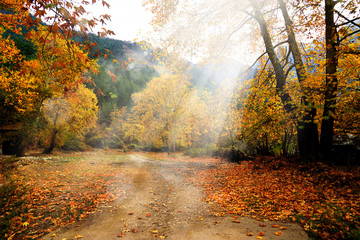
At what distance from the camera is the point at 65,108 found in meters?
19.2

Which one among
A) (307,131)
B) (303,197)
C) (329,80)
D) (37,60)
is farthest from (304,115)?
(37,60)

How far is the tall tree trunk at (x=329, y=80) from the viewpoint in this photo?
606cm

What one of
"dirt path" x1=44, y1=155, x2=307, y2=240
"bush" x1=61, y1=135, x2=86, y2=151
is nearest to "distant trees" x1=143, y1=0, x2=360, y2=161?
"dirt path" x1=44, y1=155, x2=307, y2=240

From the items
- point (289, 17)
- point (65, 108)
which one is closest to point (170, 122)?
point (65, 108)

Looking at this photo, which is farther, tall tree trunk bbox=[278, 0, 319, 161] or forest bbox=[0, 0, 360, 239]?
tall tree trunk bbox=[278, 0, 319, 161]

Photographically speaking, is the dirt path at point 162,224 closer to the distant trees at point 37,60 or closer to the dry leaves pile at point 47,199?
Result: the dry leaves pile at point 47,199

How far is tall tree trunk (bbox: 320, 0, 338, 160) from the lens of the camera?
6.06 m

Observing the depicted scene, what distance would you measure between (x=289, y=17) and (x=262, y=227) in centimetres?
914

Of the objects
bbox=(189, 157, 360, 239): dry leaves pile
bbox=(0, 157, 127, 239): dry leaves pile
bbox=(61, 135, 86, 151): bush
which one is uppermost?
bbox=(189, 157, 360, 239): dry leaves pile

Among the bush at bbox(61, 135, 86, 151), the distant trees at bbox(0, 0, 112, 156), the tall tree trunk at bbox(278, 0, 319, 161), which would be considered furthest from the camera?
the bush at bbox(61, 135, 86, 151)

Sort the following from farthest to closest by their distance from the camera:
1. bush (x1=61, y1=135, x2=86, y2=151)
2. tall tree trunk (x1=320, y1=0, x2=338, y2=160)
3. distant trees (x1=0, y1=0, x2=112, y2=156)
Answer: bush (x1=61, y1=135, x2=86, y2=151) < tall tree trunk (x1=320, y1=0, x2=338, y2=160) < distant trees (x1=0, y1=0, x2=112, y2=156)

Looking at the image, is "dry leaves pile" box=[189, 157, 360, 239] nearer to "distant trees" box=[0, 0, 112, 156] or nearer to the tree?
"distant trees" box=[0, 0, 112, 156]

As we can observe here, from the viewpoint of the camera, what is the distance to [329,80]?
20.5ft

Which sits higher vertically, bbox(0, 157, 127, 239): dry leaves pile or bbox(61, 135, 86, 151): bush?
bbox(0, 157, 127, 239): dry leaves pile
